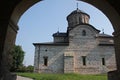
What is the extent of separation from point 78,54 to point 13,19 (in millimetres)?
24044

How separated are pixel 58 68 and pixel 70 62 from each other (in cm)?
219

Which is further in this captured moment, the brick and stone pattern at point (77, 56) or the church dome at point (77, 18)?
the church dome at point (77, 18)

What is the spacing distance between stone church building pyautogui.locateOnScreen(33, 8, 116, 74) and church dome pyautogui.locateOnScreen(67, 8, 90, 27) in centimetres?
237

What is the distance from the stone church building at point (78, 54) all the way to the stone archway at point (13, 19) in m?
22.3

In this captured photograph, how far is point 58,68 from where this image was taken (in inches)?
1067

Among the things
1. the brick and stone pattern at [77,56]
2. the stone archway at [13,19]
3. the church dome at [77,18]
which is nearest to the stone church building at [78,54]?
the brick and stone pattern at [77,56]

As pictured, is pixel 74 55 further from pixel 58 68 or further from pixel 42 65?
pixel 42 65

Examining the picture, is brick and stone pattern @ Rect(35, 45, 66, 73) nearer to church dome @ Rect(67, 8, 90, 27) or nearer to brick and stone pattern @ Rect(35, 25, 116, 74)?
brick and stone pattern @ Rect(35, 25, 116, 74)

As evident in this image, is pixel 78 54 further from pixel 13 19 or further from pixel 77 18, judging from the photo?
pixel 13 19

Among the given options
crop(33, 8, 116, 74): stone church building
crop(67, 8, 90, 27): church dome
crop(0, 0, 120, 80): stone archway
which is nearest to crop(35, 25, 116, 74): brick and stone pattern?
crop(33, 8, 116, 74): stone church building

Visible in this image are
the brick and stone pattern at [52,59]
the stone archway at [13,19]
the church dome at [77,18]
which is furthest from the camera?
the church dome at [77,18]

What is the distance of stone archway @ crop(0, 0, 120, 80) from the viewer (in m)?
4.09

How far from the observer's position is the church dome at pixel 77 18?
104ft

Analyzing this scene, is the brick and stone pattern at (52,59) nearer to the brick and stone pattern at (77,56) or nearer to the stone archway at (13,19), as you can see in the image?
the brick and stone pattern at (77,56)
